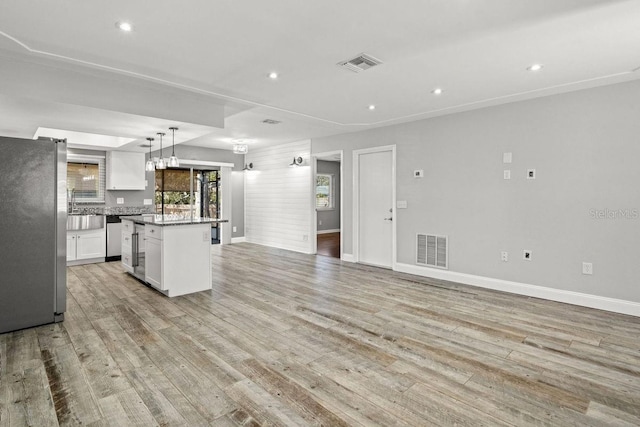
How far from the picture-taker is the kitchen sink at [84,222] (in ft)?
20.0

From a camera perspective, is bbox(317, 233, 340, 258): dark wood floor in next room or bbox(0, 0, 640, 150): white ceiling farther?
bbox(317, 233, 340, 258): dark wood floor in next room

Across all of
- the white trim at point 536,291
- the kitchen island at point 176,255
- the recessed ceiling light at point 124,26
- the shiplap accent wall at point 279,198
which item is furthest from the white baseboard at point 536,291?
the recessed ceiling light at point 124,26

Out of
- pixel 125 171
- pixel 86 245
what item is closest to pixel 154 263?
pixel 86 245

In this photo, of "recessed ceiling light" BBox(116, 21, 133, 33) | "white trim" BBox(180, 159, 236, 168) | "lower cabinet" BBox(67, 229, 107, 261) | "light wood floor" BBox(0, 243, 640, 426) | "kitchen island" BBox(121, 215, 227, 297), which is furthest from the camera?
"white trim" BBox(180, 159, 236, 168)

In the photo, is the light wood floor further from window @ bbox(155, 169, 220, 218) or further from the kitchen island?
window @ bbox(155, 169, 220, 218)

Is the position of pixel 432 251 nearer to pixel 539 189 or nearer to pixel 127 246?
pixel 539 189

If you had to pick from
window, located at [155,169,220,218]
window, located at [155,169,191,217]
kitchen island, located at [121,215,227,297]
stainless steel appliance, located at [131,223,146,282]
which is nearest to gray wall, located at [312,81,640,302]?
kitchen island, located at [121,215,227,297]

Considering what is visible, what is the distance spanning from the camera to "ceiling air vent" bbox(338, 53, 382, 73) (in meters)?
3.15

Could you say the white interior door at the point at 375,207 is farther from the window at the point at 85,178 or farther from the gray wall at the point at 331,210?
the window at the point at 85,178

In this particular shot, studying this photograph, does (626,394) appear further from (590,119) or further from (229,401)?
(590,119)

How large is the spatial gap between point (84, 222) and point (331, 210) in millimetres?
6859

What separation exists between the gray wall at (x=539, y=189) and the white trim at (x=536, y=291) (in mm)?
71

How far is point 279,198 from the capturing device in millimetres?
8305

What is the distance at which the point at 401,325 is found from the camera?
11.0ft
